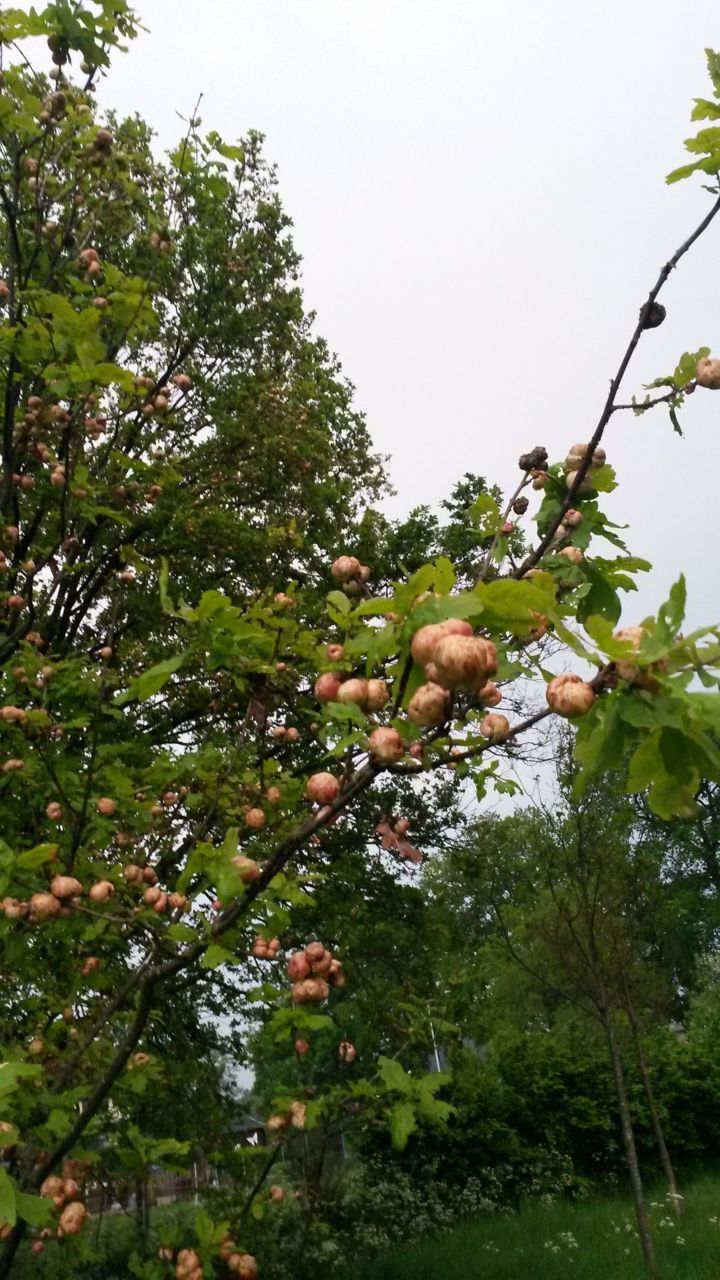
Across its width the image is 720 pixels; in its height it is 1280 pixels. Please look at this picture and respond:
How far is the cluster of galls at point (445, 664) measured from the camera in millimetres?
1233

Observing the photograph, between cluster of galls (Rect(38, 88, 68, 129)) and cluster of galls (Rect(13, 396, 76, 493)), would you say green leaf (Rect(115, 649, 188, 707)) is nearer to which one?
cluster of galls (Rect(13, 396, 76, 493))

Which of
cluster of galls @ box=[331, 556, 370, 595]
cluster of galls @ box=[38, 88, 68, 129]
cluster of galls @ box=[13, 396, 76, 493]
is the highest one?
cluster of galls @ box=[38, 88, 68, 129]

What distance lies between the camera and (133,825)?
12.4ft

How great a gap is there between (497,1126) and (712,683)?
14.0m

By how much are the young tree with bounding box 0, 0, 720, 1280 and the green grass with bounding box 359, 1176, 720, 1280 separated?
4.22m

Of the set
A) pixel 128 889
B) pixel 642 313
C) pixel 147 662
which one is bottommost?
pixel 128 889

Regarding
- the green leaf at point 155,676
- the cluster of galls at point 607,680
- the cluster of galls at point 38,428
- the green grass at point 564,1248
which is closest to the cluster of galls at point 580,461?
the cluster of galls at point 607,680

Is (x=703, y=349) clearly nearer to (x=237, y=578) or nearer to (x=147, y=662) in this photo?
(x=147, y=662)

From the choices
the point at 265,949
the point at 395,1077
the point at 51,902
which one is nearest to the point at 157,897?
the point at 51,902

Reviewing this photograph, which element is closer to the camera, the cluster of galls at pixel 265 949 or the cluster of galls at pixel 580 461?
the cluster of galls at pixel 580 461

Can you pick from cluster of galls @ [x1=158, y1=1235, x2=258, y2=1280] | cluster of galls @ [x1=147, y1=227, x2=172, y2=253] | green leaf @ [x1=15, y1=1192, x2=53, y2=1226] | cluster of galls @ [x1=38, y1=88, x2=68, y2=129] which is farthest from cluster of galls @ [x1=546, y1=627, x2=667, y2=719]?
cluster of galls @ [x1=38, y1=88, x2=68, y2=129]

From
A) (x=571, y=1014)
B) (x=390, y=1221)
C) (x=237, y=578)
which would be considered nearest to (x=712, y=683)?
(x=237, y=578)

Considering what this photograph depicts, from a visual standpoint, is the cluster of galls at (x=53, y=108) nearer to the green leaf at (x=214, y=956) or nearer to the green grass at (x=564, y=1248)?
the green leaf at (x=214, y=956)

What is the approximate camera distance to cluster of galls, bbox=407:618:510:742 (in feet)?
4.05
